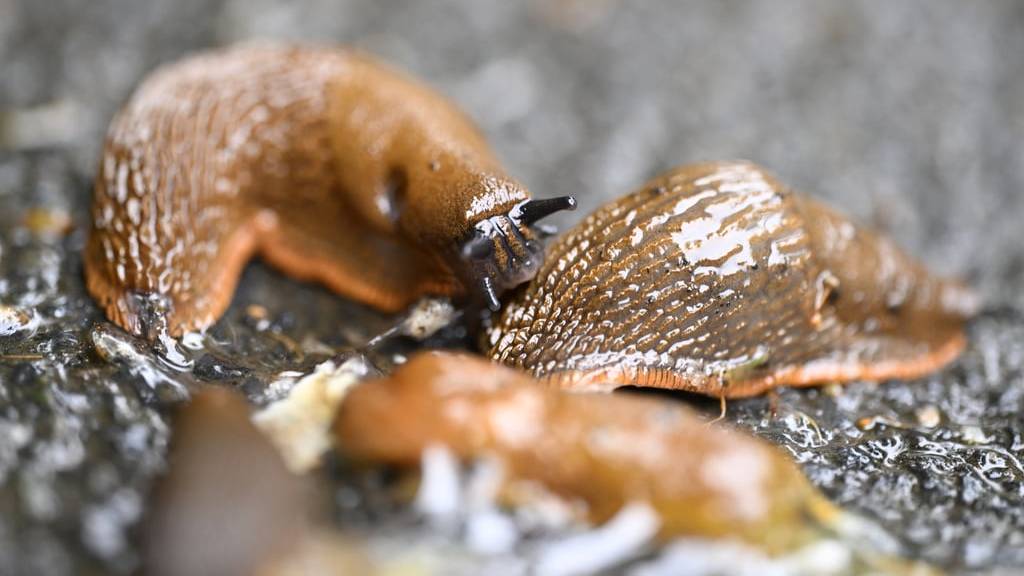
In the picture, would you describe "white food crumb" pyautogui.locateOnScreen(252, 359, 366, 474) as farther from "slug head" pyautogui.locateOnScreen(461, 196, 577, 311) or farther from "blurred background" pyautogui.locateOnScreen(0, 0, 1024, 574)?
"blurred background" pyautogui.locateOnScreen(0, 0, 1024, 574)

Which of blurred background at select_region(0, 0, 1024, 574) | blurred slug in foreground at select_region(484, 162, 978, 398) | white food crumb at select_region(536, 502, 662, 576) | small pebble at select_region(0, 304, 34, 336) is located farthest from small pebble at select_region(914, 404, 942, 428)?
small pebble at select_region(0, 304, 34, 336)

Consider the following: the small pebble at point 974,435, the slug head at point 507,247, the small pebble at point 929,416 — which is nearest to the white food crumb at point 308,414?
the slug head at point 507,247

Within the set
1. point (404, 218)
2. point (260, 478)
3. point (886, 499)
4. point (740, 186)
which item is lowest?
point (886, 499)

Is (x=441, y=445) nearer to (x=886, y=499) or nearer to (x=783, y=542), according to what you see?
(x=783, y=542)

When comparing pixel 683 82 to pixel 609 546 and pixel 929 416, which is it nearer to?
pixel 929 416

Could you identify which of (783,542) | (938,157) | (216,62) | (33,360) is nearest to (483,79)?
(216,62)
